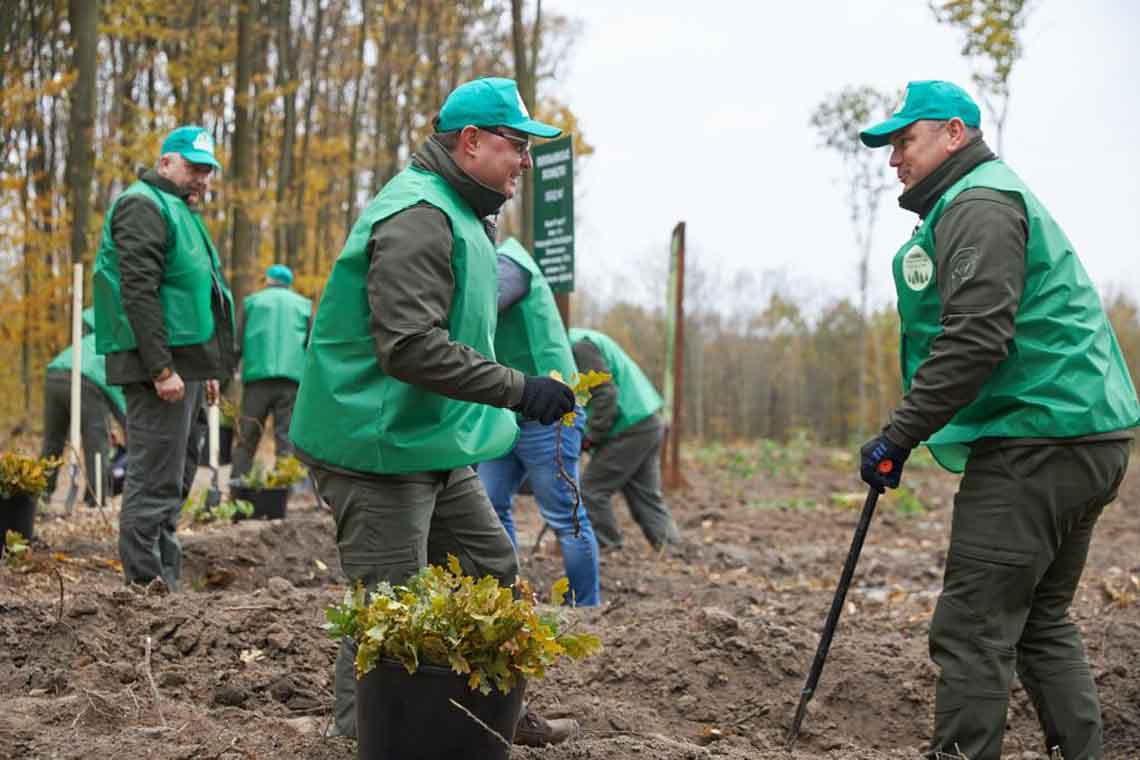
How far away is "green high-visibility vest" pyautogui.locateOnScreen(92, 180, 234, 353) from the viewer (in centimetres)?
545

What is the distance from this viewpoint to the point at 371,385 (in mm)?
3234

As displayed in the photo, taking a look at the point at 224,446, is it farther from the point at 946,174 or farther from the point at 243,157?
the point at 946,174

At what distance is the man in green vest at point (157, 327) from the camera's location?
211 inches

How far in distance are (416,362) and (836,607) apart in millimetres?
1790

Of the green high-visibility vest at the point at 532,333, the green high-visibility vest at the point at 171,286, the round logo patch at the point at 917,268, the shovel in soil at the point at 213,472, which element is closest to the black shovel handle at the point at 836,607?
the round logo patch at the point at 917,268

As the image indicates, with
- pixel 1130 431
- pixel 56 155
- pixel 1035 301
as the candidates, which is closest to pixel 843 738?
pixel 1130 431

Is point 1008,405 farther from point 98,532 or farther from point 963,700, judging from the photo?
point 98,532

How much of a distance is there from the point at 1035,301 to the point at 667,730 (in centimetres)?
198

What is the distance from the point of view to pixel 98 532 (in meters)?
7.54

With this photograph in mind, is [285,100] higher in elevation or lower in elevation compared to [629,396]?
higher

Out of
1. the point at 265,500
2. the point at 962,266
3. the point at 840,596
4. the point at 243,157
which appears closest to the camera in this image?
the point at 962,266

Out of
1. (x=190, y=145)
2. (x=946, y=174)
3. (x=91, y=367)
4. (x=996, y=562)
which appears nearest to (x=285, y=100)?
(x=91, y=367)

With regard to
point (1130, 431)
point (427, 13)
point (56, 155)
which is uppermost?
point (427, 13)

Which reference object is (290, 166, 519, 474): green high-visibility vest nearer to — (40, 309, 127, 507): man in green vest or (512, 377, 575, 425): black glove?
(512, 377, 575, 425): black glove
